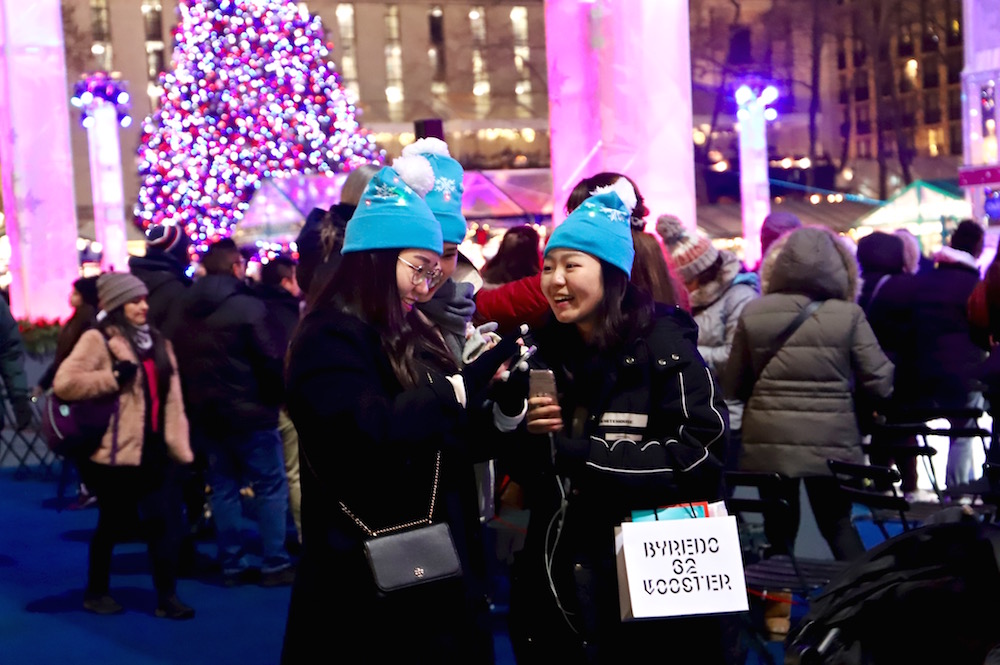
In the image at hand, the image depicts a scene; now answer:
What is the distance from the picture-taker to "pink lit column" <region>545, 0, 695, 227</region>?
9828mm

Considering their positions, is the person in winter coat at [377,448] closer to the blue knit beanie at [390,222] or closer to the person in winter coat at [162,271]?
the blue knit beanie at [390,222]

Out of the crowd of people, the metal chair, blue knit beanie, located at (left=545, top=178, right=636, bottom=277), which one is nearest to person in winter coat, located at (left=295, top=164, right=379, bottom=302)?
the crowd of people

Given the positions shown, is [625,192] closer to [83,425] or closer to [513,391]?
[513,391]

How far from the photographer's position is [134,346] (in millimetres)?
7914

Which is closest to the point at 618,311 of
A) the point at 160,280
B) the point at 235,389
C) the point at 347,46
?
the point at 235,389

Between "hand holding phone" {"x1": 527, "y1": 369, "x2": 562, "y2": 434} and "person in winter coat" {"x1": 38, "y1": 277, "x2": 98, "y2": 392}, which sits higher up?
"hand holding phone" {"x1": 527, "y1": 369, "x2": 562, "y2": 434}

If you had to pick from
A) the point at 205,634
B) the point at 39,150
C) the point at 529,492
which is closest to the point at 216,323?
the point at 205,634

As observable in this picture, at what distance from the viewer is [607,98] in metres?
9.84

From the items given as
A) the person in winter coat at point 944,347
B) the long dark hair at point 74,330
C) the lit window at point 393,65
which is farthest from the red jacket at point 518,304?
the lit window at point 393,65

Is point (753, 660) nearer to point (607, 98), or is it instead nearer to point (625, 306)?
point (625, 306)

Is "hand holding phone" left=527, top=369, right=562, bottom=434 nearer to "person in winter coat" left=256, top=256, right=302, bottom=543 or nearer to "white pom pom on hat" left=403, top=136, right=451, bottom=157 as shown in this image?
"white pom pom on hat" left=403, top=136, right=451, bottom=157

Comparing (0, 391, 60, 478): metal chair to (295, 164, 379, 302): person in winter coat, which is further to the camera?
(0, 391, 60, 478): metal chair

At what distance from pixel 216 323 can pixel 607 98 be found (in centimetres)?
318

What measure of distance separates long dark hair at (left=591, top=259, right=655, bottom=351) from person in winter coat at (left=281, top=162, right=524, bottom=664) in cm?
48
